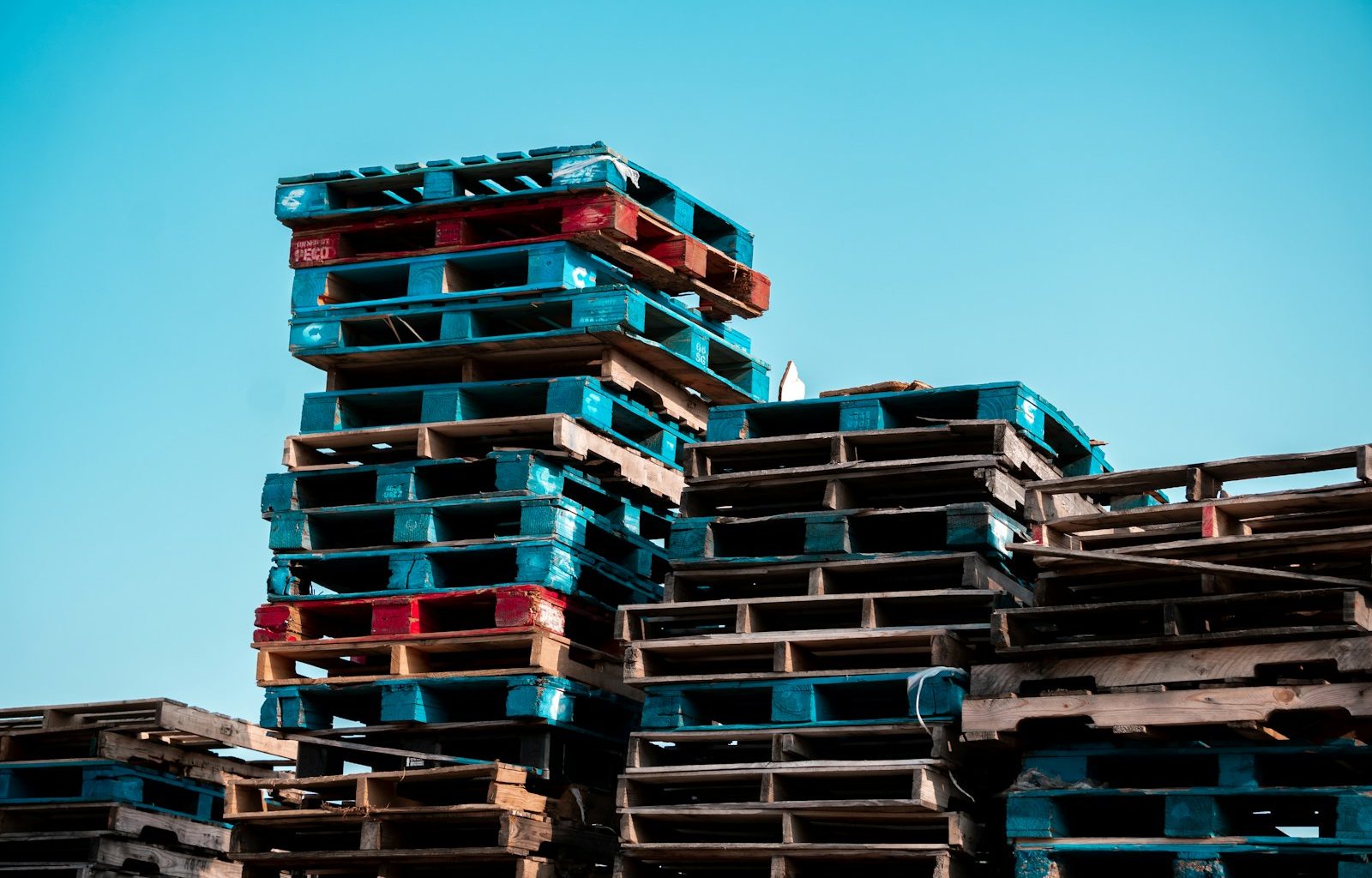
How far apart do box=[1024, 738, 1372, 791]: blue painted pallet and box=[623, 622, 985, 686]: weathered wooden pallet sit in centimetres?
89

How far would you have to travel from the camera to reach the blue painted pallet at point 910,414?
11.3m

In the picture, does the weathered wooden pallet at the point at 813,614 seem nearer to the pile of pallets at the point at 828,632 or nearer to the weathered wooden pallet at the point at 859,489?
the pile of pallets at the point at 828,632

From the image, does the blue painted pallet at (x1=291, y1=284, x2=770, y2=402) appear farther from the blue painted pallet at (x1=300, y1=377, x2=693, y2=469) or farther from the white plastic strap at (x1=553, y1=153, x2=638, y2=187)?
the white plastic strap at (x1=553, y1=153, x2=638, y2=187)

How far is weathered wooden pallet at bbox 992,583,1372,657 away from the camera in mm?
9102

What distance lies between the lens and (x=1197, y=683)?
937cm

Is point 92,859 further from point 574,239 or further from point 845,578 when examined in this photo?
point 845,578

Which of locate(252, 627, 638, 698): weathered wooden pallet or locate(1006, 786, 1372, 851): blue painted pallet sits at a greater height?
locate(252, 627, 638, 698): weathered wooden pallet

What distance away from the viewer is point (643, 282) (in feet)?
43.3

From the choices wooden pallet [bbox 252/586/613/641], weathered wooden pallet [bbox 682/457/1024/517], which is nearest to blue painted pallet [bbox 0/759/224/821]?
wooden pallet [bbox 252/586/613/641]

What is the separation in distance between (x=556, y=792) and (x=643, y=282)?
3491 mm

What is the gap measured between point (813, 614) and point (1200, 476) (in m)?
2.34

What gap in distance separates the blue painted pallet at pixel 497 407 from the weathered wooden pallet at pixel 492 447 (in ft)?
0.31

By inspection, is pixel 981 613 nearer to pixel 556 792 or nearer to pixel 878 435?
pixel 878 435

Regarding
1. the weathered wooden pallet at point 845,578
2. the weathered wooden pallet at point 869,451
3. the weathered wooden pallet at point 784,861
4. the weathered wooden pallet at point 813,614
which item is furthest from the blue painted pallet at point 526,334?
the weathered wooden pallet at point 784,861
